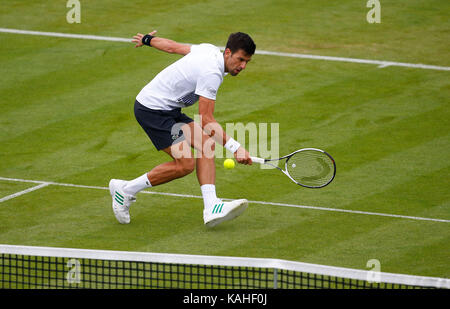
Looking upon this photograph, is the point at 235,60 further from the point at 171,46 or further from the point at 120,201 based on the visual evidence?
the point at 120,201

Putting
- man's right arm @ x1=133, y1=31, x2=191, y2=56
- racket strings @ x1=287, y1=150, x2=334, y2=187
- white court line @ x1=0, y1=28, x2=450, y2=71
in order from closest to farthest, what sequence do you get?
racket strings @ x1=287, y1=150, x2=334, y2=187 < man's right arm @ x1=133, y1=31, x2=191, y2=56 < white court line @ x1=0, y1=28, x2=450, y2=71

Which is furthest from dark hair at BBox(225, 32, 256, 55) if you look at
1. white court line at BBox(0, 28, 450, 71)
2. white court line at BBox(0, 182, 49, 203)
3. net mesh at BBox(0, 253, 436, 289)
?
white court line at BBox(0, 28, 450, 71)

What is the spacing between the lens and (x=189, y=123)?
28.8 feet

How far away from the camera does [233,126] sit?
12438mm

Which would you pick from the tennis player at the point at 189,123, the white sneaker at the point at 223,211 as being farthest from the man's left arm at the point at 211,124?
the white sneaker at the point at 223,211

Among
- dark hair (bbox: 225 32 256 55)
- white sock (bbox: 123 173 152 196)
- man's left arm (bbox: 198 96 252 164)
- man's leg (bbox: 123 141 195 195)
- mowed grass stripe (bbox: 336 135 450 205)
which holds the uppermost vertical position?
dark hair (bbox: 225 32 256 55)

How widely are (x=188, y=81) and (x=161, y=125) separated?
0.56 meters

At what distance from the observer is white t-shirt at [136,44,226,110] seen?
26.7 ft

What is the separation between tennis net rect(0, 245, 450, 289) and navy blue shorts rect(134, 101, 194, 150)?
143 cm

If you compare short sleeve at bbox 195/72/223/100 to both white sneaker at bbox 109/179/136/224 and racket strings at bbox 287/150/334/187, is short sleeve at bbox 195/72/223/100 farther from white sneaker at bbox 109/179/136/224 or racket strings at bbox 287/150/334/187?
white sneaker at bbox 109/179/136/224

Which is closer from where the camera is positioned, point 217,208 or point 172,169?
point 217,208

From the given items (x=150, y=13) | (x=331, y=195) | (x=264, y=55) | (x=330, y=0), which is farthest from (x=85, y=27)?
(x=331, y=195)

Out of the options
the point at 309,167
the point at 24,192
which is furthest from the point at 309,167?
the point at 24,192
